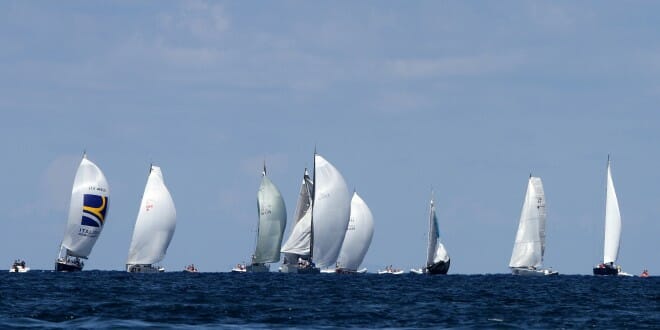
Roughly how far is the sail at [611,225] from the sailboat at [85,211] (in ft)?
240

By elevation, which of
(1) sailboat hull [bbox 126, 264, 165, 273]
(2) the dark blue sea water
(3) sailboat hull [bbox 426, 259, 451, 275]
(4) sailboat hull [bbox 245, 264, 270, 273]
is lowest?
(2) the dark blue sea water

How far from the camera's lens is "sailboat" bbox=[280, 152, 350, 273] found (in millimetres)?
153500

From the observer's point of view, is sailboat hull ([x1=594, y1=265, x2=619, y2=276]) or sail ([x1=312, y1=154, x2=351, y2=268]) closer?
sail ([x1=312, y1=154, x2=351, y2=268])

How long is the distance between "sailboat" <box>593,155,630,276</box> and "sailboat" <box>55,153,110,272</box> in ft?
240

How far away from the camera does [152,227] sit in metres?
153

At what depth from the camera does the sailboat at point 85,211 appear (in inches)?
5896

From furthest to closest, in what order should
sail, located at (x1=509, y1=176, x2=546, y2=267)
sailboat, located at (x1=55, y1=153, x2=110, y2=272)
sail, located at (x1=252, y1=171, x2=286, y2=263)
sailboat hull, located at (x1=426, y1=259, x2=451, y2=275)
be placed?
sailboat hull, located at (x1=426, y1=259, x2=451, y2=275) → sail, located at (x1=509, y1=176, x2=546, y2=267) → sail, located at (x1=252, y1=171, x2=286, y2=263) → sailboat, located at (x1=55, y1=153, x2=110, y2=272)

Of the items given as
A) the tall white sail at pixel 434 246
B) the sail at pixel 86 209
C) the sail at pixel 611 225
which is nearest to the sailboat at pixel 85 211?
the sail at pixel 86 209

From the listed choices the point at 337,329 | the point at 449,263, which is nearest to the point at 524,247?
the point at 449,263

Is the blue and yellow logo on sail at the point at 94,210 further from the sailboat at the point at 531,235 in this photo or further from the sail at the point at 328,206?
the sailboat at the point at 531,235

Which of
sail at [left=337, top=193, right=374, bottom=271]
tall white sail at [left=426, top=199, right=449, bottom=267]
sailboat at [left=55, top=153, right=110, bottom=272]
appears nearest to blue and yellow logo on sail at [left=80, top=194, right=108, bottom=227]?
sailboat at [left=55, top=153, right=110, bottom=272]

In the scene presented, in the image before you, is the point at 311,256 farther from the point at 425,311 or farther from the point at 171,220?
the point at 425,311

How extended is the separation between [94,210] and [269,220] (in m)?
24.2

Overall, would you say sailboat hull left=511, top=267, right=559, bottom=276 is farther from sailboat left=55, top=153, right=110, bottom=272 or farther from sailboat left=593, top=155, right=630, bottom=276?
sailboat left=55, top=153, right=110, bottom=272
